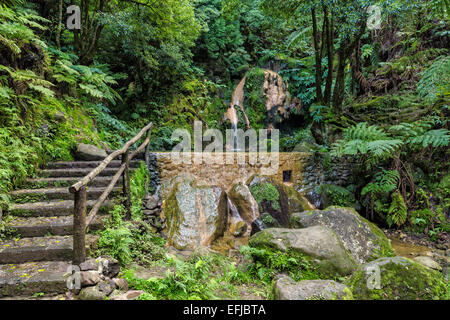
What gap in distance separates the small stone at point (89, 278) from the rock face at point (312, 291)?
1.71m

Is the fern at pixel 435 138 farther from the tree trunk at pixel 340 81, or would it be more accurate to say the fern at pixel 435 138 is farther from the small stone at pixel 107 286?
the small stone at pixel 107 286

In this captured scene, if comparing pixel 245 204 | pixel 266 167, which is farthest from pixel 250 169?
pixel 245 204

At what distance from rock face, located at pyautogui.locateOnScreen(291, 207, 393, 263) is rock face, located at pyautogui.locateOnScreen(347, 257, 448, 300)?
4.10 feet

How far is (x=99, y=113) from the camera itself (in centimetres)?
658

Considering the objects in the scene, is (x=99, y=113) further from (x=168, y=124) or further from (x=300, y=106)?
(x=300, y=106)

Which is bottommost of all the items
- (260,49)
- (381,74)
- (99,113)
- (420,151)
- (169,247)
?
(169,247)

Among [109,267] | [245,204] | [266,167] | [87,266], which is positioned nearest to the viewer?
[87,266]

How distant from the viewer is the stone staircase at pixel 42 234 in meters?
2.02

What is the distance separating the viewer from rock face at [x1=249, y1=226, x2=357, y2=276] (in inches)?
101

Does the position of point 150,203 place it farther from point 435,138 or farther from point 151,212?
point 435,138

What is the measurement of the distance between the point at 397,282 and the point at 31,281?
11.0 ft

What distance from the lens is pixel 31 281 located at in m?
2.02
